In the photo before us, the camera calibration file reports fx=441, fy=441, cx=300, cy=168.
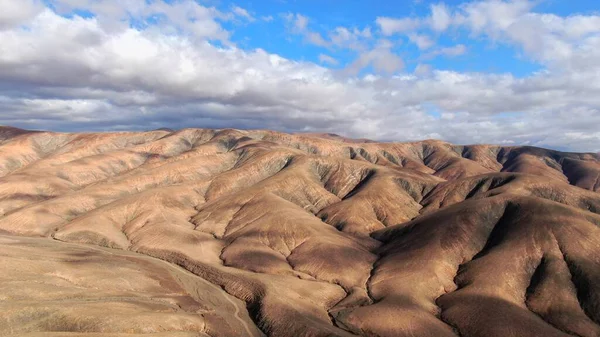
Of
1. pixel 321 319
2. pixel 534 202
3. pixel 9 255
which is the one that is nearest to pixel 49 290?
pixel 9 255

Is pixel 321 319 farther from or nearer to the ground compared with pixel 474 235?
nearer to the ground

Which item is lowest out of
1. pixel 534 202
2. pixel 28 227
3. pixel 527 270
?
pixel 28 227

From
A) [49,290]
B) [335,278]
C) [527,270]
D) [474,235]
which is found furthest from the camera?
[474,235]

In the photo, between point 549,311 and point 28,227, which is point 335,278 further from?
point 28,227

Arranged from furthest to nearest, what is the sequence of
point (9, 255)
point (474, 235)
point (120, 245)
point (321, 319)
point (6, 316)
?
point (120, 245) < point (474, 235) < point (9, 255) < point (321, 319) < point (6, 316)

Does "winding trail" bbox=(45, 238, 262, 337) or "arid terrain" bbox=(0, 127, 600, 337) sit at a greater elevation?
"arid terrain" bbox=(0, 127, 600, 337)

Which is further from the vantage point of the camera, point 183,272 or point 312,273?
point 312,273

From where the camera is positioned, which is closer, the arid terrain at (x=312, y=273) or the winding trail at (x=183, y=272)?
the arid terrain at (x=312, y=273)

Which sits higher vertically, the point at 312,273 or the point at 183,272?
the point at 312,273

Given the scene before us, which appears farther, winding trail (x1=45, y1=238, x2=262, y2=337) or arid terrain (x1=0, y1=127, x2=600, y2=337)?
winding trail (x1=45, y1=238, x2=262, y2=337)

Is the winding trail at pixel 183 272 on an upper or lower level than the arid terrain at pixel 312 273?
lower

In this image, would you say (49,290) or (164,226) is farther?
(164,226)
